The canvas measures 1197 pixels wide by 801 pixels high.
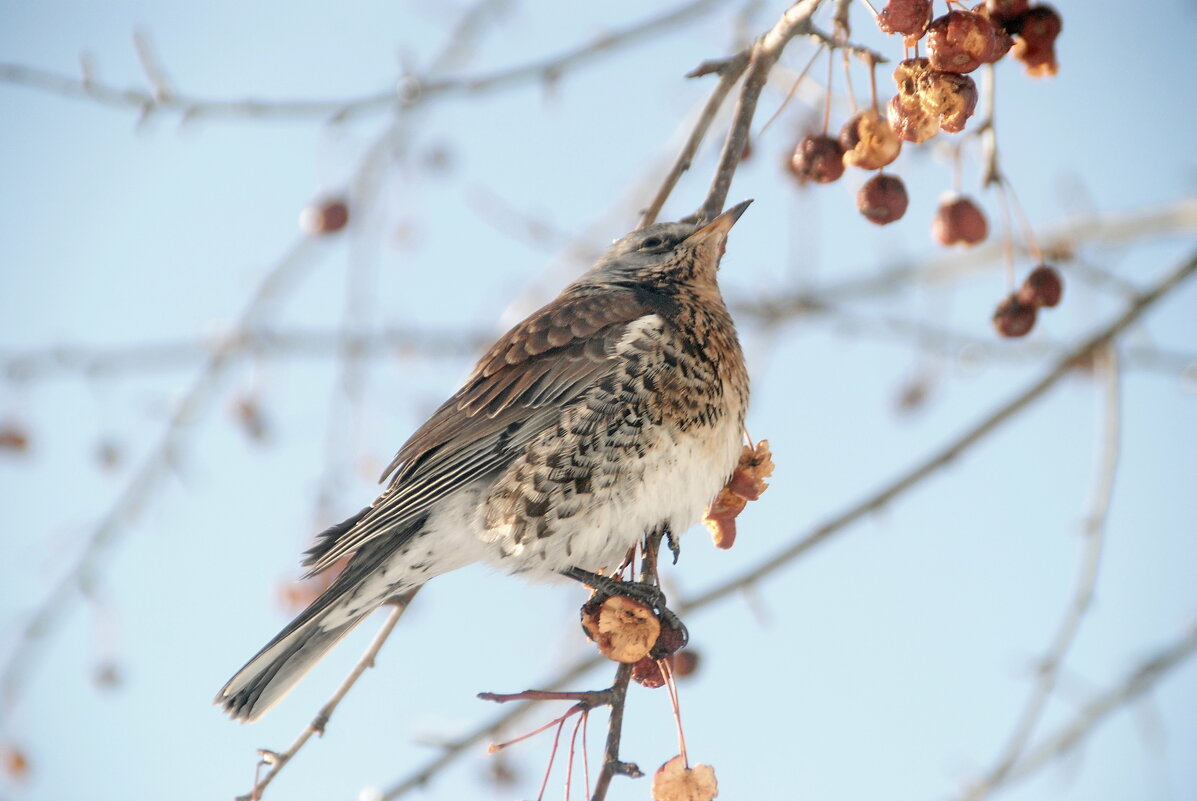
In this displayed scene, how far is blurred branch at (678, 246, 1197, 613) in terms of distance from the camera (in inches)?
146

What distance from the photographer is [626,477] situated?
3.60m

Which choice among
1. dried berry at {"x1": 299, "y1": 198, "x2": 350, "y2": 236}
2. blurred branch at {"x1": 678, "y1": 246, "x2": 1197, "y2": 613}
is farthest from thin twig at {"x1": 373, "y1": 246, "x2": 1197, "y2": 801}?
dried berry at {"x1": 299, "y1": 198, "x2": 350, "y2": 236}

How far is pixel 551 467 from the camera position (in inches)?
145

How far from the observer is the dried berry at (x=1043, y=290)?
3.64m

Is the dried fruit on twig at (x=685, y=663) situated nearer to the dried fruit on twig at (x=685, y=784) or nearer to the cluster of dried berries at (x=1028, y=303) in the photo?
the dried fruit on twig at (x=685, y=784)

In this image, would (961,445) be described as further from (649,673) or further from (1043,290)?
(649,673)

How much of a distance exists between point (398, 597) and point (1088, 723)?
2523 mm

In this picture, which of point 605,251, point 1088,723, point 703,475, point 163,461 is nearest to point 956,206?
point 703,475

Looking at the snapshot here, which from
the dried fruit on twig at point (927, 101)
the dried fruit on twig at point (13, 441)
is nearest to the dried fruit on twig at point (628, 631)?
the dried fruit on twig at point (927, 101)

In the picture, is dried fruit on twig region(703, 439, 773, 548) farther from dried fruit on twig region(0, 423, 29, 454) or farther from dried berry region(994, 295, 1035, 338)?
dried fruit on twig region(0, 423, 29, 454)

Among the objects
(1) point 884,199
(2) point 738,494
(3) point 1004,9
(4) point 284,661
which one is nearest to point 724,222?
(1) point 884,199

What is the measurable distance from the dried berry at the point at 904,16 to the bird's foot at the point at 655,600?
5.13ft

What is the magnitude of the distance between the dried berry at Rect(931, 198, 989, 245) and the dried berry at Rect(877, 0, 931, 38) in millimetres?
841

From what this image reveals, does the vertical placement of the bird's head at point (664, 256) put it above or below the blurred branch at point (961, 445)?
above
